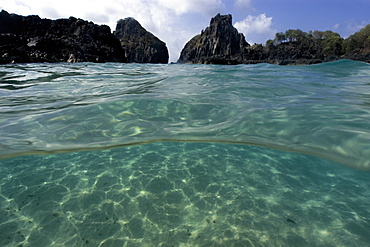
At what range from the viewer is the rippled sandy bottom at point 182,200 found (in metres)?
1.85

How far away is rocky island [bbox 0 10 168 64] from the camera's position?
141ft

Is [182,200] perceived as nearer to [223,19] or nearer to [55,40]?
[55,40]

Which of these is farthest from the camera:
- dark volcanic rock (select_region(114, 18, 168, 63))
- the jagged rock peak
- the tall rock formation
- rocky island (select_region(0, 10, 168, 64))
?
dark volcanic rock (select_region(114, 18, 168, 63))

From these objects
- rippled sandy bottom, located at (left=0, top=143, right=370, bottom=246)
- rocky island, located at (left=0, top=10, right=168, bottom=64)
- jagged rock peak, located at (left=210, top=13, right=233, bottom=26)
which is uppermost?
jagged rock peak, located at (left=210, top=13, right=233, bottom=26)

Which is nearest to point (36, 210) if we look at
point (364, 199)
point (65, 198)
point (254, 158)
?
point (65, 198)

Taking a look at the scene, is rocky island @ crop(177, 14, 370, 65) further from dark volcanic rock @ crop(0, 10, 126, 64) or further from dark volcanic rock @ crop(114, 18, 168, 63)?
dark volcanic rock @ crop(0, 10, 126, 64)

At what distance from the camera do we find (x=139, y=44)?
108 metres

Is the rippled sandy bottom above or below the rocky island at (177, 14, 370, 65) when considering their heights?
below

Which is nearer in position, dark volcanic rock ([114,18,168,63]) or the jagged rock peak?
the jagged rock peak

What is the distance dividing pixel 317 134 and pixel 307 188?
176 centimetres

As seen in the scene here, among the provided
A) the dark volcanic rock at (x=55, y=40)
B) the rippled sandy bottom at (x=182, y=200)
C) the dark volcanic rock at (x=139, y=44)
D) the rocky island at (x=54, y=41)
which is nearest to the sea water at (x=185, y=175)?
the rippled sandy bottom at (x=182, y=200)

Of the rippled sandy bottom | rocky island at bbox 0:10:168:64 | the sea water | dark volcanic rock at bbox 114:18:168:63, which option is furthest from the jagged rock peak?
the rippled sandy bottom

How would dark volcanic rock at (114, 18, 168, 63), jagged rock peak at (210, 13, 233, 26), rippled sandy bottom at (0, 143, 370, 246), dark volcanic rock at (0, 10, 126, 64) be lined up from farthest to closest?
dark volcanic rock at (114, 18, 168, 63)
jagged rock peak at (210, 13, 233, 26)
dark volcanic rock at (0, 10, 126, 64)
rippled sandy bottom at (0, 143, 370, 246)

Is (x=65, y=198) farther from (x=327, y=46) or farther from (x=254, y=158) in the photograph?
(x=327, y=46)
